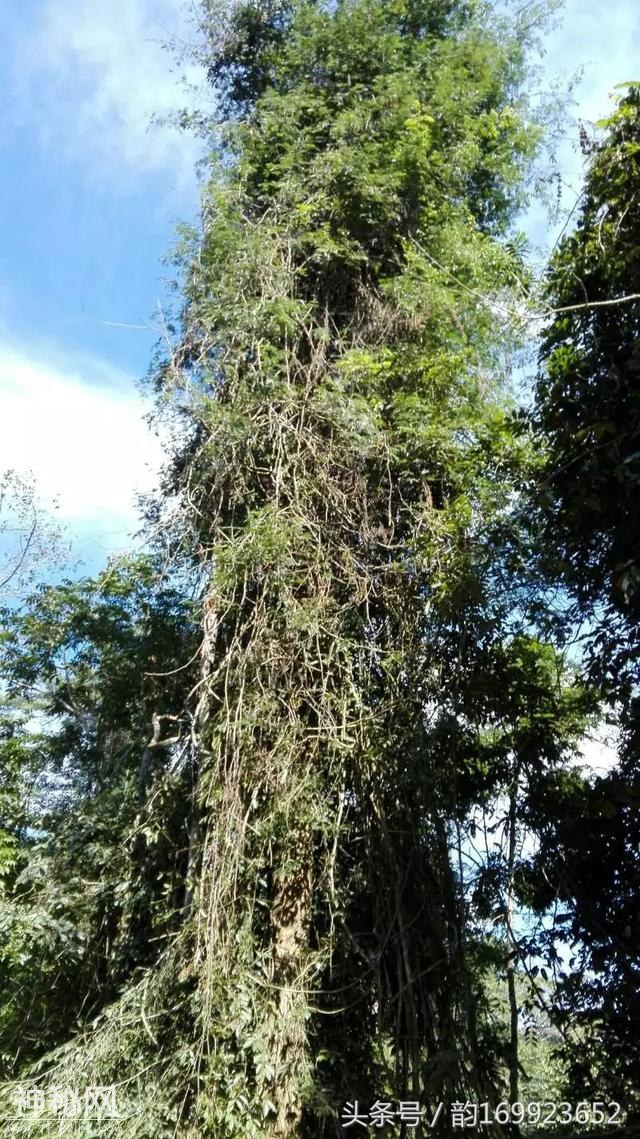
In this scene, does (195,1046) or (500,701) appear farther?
(500,701)

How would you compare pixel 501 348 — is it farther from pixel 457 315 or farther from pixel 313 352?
pixel 313 352

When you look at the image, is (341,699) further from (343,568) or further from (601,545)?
(601,545)

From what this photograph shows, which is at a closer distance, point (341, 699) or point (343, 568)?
point (341, 699)

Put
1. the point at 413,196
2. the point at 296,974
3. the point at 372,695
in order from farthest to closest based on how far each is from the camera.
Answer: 1. the point at 413,196
2. the point at 372,695
3. the point at 296,974

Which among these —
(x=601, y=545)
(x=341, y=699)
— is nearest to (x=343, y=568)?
(x=341, y=699)

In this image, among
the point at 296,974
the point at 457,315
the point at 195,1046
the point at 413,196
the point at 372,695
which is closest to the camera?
the point at 195,1046

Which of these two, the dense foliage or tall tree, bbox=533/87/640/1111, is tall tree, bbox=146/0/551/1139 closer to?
the dense foliage

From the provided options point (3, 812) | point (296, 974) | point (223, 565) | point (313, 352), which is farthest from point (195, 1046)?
point (313, 352)

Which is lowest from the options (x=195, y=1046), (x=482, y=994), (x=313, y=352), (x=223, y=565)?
(x=195, y=1046)

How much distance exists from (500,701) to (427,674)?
0.39 metres

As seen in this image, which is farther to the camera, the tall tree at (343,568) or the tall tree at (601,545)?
the tall tree at (343,568)

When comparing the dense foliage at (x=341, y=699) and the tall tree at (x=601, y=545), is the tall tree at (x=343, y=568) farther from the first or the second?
the tall tree at (x=601, y=545)

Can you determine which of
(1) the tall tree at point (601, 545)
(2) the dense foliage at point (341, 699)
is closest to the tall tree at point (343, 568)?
(2) the dense foliage at point (341, 699)

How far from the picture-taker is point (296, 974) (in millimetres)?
4180
